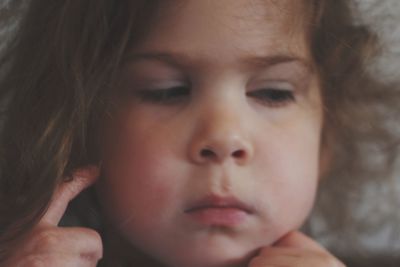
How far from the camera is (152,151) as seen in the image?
985 millimetres

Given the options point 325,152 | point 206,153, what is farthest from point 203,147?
point 325,152

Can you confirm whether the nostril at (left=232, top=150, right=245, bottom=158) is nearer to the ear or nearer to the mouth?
the mouth

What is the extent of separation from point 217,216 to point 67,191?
0.20 meters

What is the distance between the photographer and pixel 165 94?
1.01 m

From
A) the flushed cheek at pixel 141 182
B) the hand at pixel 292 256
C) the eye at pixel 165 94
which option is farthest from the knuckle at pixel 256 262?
the eye at pixel 165 94

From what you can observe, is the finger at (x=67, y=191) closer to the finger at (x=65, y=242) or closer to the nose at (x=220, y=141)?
the finger at (x=65, y=242)

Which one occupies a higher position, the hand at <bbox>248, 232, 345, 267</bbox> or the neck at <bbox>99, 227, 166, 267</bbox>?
the hand at <bbox>248, 232, 345, 267</bbox>

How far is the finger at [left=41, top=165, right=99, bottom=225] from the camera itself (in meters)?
1.00

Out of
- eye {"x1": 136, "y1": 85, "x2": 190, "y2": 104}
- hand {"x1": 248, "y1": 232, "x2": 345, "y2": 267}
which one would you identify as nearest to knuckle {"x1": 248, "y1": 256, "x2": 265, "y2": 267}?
hand {"x1": 248, "y1": 232, "x2": 345, "y2": 267}

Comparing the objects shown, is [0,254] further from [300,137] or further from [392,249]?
[392,249]

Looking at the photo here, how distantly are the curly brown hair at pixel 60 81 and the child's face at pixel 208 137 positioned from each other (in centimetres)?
3

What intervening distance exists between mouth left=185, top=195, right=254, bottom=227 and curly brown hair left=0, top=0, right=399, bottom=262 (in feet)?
0.57

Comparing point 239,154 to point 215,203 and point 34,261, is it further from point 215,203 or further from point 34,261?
point 34,261

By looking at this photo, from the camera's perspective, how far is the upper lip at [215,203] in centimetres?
96
